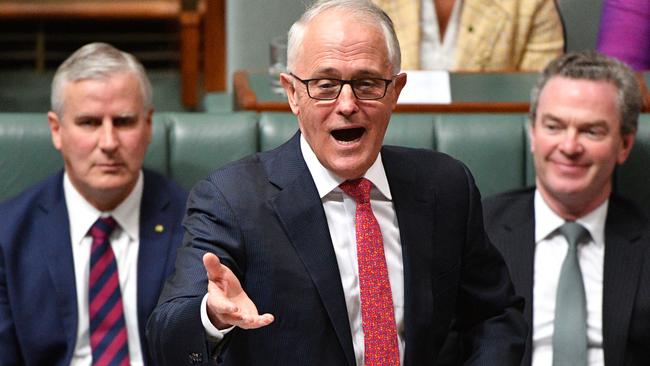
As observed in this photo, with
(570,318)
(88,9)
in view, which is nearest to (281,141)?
(570,318)

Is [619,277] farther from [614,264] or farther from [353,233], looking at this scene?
[353,233]

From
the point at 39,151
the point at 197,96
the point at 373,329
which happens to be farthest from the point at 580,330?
the point at 197,96

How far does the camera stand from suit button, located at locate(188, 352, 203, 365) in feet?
5.36

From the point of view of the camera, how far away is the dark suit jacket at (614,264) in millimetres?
2357

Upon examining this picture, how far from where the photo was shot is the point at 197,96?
16.2 ft

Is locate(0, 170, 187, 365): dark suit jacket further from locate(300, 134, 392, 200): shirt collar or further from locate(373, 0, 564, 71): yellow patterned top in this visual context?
locate(373, 0, 564, 71): yellow patterned top


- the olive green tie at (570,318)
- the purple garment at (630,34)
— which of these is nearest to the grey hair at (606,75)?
the olive green tie at (570,318)

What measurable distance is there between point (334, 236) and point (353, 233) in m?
0.03

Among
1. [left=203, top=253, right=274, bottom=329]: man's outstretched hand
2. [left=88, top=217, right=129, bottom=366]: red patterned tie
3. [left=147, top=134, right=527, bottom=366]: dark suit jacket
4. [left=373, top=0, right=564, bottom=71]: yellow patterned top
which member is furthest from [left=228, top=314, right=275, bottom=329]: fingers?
[left=373, top=0, right=564, bottom=71]: yellow patterned top

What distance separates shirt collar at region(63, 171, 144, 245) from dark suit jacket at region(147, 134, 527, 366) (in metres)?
0.63

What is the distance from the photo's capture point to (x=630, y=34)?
299 centimetres

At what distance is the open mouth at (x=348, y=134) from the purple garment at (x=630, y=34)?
1398 millimetres

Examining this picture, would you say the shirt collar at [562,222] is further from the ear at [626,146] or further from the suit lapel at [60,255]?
the suit lapel at [60,255]

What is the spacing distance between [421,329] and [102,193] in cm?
87
